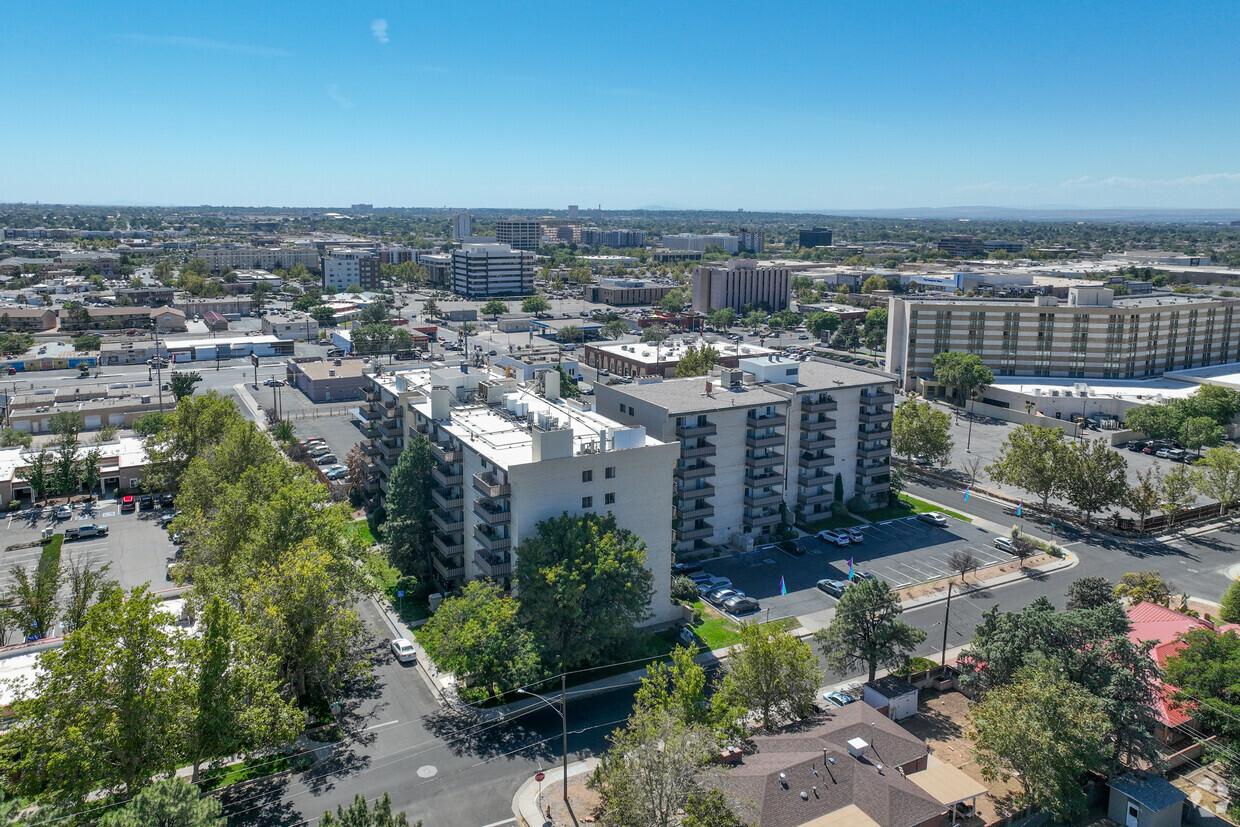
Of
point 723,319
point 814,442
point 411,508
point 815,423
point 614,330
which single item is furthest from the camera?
point 723,319

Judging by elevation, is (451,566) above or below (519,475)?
below

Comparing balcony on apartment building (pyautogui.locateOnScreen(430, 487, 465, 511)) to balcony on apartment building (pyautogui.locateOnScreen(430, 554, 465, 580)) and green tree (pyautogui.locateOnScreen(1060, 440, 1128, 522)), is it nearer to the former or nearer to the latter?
balcony on apartment building (pyautogui.locateOnScreen(430, 554, 465, 580))

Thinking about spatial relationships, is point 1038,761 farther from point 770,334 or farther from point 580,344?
point 770,334

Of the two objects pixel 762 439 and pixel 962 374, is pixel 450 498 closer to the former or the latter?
pixel 762 439

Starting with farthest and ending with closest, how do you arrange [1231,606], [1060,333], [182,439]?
[1060,333]
[182,439]
[1231,606]

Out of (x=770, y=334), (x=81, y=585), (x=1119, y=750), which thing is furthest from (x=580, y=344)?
(x=1119, y=750)

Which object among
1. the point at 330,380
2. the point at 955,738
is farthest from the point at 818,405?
the point at 330,380
